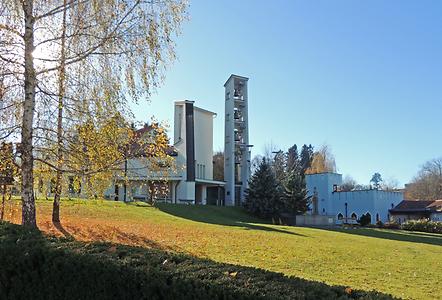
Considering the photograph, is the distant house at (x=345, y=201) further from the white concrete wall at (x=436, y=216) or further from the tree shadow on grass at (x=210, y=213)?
the tree shadow on grass at (x=210, y=213)

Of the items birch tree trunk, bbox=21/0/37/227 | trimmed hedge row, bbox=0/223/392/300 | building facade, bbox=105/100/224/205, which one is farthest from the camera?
building facade, bbox=105/100/224/205

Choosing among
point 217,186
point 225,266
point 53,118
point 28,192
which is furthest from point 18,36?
point 217,186

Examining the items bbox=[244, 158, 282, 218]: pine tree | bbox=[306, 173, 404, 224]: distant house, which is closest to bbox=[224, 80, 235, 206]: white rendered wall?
bbox=[244, 158, 282, 218]: pine tree

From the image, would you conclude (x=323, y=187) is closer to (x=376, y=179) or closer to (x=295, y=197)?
(x=295, y=197)

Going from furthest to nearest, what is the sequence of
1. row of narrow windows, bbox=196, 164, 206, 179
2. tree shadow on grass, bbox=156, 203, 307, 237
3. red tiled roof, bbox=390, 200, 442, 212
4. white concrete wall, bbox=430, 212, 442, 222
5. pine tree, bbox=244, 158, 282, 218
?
red tiled roof, bbox=390, 200, 442, 212, white concrete wall, bbox=430, 212, 442, 222, row of narrow windows, bbox=196, 164, 206, 179, pine tree, bbox=244, 158, 282, 218, tree shadow on grass, bbox=156, 203, 307, 237

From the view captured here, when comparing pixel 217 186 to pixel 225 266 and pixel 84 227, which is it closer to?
pixel 84 227

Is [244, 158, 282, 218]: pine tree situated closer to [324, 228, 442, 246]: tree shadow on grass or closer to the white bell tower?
the white bell tower

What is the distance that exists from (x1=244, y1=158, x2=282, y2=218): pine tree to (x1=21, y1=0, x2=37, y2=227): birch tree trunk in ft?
112

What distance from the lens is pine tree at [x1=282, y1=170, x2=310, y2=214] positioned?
42000 millimetres

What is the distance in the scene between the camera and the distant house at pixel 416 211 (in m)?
52.5

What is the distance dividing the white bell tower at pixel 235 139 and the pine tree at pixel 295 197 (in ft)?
32.3

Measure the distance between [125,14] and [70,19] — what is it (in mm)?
1212

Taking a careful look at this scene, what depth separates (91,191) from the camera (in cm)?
1020

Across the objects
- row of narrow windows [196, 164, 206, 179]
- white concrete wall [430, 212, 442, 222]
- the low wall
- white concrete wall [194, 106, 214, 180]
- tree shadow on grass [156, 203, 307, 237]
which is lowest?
white concrete wall [430, 212, 442, 222]
